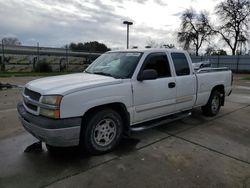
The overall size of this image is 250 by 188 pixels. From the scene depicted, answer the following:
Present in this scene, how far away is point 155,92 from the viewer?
4.47 metres

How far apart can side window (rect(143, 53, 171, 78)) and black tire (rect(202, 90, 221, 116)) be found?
206 cm

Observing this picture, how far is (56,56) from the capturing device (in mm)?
24188

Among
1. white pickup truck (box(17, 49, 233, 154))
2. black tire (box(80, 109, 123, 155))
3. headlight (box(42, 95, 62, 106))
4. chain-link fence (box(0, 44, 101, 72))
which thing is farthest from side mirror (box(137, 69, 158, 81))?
chain-link fence (box(0, 44, 101, 72))

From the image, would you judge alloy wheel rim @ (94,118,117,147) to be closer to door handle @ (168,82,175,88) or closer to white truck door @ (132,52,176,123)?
white truck door @ (132,52,176,123)

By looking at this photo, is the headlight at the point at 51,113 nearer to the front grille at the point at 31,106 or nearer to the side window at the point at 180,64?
the front grille at the point at 31,106

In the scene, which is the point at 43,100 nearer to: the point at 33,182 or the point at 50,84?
the point at 50,84

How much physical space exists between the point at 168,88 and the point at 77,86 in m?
2.01

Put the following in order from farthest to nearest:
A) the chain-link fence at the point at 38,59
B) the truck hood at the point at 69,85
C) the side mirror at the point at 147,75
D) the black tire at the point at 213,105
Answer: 1. the chain-link fence at the point at 38,59
2. the black tire at the point at 213,105
3. the side mirror at the point at 147,75
4. the truck hood at the point at 69,85

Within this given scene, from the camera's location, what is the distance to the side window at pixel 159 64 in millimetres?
4539

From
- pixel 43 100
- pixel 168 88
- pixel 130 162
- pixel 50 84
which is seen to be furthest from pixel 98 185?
pixel 168 88

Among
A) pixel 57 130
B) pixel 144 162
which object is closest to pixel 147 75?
pixel 144 162

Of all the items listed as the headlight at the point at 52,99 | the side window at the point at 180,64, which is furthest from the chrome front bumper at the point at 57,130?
the side window at the point at 180,64

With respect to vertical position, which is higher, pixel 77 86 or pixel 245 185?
pixel 77 86

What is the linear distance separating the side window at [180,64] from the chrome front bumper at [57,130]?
2629 millimetres
